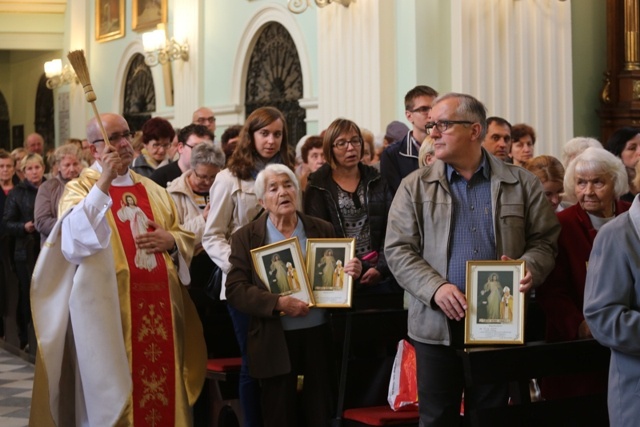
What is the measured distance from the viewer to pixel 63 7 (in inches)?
830

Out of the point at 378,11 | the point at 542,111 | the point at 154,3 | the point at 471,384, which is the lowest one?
the point at 471,384

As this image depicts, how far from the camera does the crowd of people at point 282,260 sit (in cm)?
484

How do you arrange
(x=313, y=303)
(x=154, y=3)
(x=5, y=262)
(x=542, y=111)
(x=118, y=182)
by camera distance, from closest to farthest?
1. (x=313, y=303)
2. (x=118, y=182)
3. (x=542, y=111)
4. (x=5, y=262)
5. (x=154, y=3)

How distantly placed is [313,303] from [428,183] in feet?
3.77

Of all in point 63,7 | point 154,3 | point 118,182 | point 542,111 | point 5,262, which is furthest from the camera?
point 63,7

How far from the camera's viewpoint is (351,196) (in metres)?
6.41

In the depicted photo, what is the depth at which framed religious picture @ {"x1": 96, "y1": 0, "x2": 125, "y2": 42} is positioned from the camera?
60.5 ft

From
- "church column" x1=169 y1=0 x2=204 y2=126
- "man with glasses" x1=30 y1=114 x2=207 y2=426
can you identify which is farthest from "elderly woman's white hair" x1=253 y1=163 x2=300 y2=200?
"church column" x1=169 y1=0 x2=204 y2=126

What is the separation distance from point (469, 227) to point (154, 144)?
4.75 metres

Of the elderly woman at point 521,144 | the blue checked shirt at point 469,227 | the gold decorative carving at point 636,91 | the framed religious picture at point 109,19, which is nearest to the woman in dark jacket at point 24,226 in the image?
the elderly woman at point 521,144

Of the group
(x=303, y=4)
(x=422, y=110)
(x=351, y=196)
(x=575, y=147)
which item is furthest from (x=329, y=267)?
(x=303, y=4)

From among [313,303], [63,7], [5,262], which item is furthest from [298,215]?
[63,7]

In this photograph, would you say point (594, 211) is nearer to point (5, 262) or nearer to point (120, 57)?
point (5, 262)

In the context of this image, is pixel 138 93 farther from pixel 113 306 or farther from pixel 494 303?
pixel 494 303
